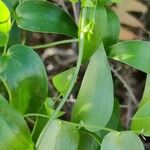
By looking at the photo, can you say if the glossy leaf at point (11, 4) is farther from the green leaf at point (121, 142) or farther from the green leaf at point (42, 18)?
the green leaf at point (121, 142)

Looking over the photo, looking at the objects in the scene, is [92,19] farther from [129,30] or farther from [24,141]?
[129,30]

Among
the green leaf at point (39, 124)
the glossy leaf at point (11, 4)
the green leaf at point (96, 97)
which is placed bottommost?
the green leaf at point (39, 124)

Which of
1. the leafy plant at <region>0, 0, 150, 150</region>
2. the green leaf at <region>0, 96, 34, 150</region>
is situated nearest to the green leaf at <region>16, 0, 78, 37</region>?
the leafy plant at <region>0, 0, 150, 150</region>

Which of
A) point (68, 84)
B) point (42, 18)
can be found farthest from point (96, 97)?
point (42, 18)

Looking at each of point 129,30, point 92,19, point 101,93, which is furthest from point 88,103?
point 129,30

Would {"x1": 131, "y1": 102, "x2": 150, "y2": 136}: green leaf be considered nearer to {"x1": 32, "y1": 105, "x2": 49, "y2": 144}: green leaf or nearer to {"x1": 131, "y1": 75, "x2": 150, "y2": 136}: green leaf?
{"x1": 131, "y1": 75, "x2": 150, "y2": 136}: green leaf

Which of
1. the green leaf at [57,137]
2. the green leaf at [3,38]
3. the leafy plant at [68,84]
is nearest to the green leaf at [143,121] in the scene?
the leafy plant at [68,84]
